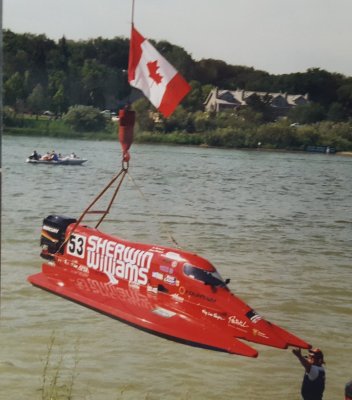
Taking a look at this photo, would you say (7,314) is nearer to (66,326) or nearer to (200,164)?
(66,326)

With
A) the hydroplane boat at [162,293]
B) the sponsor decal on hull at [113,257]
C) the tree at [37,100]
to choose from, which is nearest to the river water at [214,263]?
the hydroplane boat at [162,293]

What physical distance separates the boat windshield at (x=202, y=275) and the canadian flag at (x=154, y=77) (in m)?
2.99

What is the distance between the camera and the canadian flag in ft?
15.7

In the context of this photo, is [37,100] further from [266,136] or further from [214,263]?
[214,263]

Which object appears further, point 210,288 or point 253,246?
point 253,246

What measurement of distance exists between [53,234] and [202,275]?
8.41 feet

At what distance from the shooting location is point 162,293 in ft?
25.7

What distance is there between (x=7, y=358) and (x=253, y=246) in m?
9.40

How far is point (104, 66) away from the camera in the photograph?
23.0 meters

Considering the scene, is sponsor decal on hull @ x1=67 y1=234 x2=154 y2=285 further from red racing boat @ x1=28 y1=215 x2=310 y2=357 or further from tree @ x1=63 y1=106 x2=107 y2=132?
tree @ x1=63 y1=106 x2=107 y2=132

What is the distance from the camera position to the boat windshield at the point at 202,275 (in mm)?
7480

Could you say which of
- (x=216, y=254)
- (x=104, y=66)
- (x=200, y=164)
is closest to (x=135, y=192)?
(x=104, y=66)

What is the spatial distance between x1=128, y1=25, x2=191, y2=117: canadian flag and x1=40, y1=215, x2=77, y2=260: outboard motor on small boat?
4331 millimetres

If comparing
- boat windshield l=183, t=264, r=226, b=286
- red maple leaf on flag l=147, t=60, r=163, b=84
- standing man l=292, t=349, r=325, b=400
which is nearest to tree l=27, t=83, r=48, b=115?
boat windshield l=183, t=264, r=226, b=286
